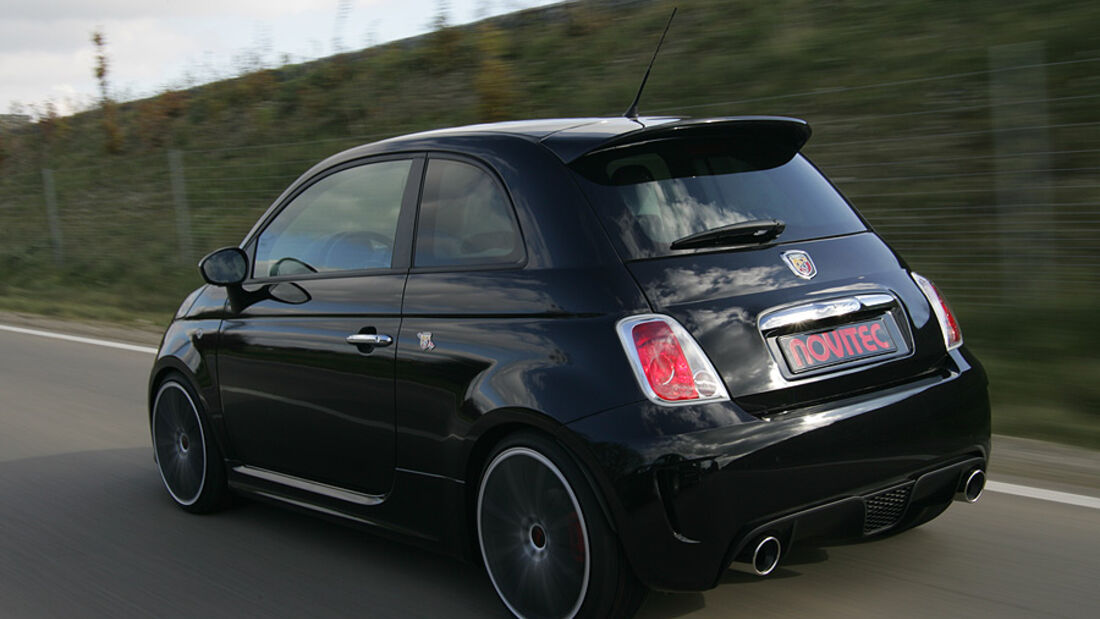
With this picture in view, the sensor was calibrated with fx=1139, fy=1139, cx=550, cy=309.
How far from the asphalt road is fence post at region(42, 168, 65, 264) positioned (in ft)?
48.2

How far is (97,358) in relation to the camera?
1016 cm

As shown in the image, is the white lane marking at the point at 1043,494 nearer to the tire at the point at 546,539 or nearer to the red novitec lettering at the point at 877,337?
the red novitec lettering at the point at 877,337

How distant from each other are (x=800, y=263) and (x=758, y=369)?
0.48 metres

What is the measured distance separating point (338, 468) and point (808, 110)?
7.48m

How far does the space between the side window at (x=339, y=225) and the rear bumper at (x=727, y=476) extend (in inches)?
56.6

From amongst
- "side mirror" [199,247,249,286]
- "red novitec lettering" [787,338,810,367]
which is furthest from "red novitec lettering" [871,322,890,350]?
"side mirror" [199,247,249,286]

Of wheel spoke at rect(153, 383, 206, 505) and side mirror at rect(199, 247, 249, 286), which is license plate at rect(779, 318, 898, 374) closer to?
side mirror at rect(199, 247, 249, 286)

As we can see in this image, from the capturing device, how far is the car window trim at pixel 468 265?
3729 millimetres

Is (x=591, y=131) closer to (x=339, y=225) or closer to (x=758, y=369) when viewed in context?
(x=758, y=369)

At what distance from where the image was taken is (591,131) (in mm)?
3889

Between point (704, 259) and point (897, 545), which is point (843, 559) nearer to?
point (897, 545)

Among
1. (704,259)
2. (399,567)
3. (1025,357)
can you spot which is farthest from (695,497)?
(1025,357)

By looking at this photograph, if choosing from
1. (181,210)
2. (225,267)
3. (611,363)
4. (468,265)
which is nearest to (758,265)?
(611,363)

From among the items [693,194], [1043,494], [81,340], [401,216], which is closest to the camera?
[693,194]
